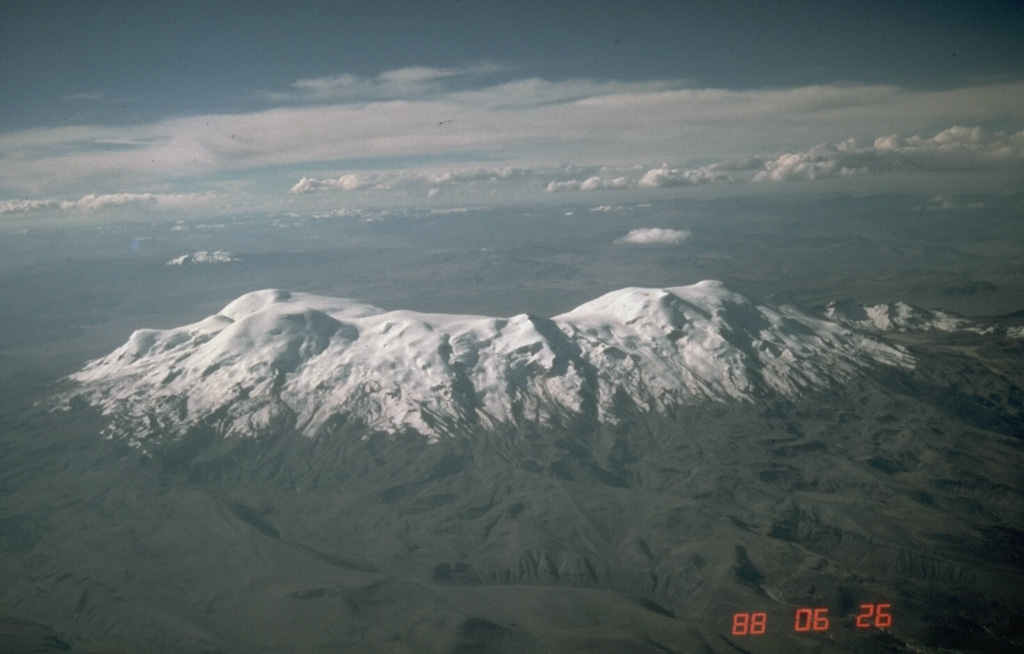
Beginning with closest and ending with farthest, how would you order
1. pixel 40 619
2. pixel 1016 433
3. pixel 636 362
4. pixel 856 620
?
pixel 856 620
pixel 40 619
pixel 1016 433
pixel 636 362

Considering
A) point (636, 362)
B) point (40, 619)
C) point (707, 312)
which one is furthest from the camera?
point (707, 312)

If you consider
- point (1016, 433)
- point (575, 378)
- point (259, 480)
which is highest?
point (575, 378)

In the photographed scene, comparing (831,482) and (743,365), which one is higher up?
(743,365)

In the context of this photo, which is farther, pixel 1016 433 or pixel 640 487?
pixel 1016 433

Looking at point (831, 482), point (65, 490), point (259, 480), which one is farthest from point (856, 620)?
point (65, 490)

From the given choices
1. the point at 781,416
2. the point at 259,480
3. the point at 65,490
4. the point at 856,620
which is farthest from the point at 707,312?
the point at 65,490

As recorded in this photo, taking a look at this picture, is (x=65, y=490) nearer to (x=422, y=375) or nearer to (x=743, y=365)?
(x=422, y=375)
